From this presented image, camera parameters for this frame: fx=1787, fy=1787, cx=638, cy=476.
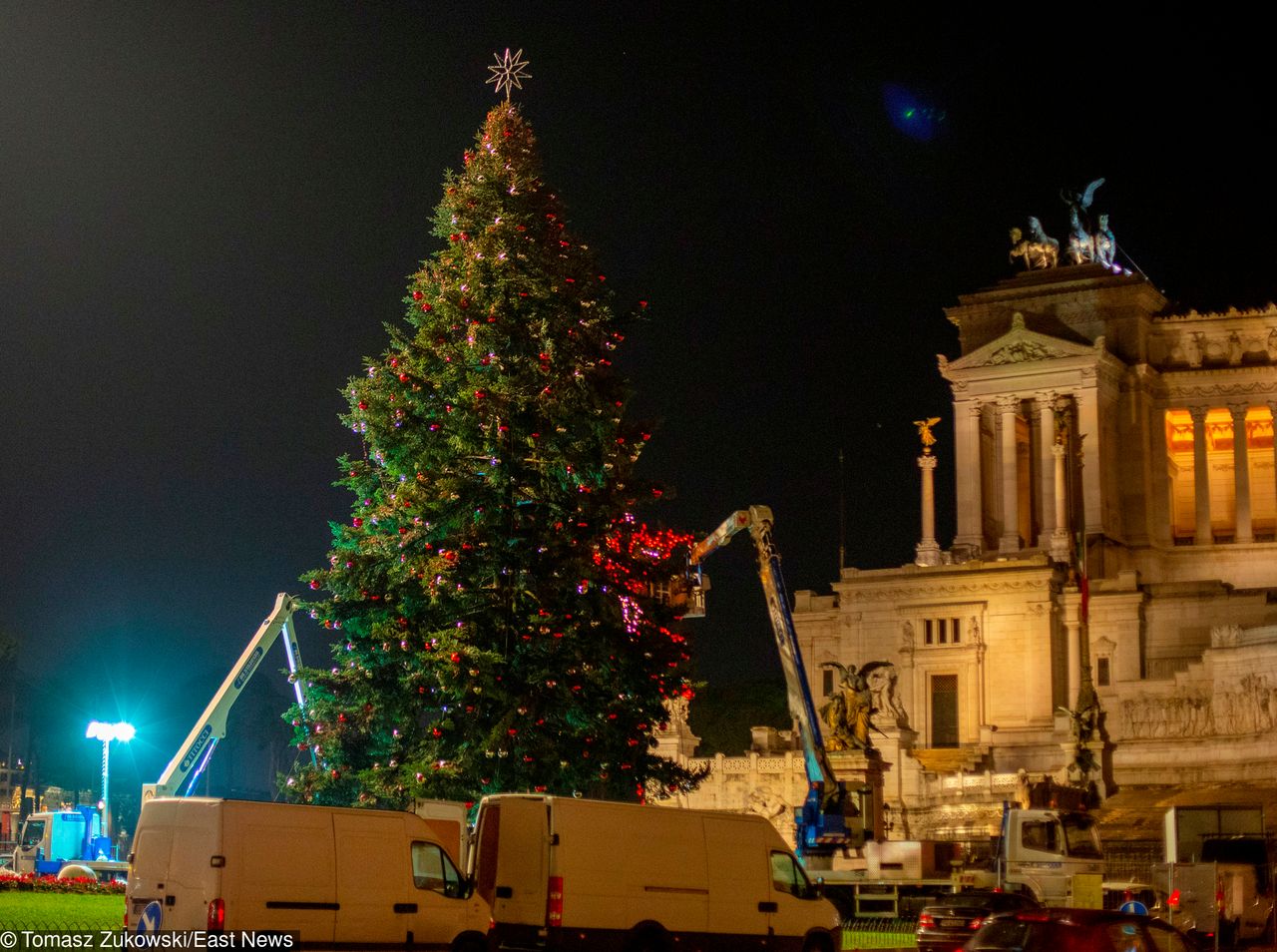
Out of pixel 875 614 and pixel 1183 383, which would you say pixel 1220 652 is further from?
pixel 1183 383

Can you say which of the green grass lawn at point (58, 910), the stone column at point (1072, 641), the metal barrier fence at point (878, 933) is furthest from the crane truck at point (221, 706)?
the stone column at point (1072, 641)

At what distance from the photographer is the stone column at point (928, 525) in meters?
71.3

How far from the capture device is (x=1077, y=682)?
64.9 meters

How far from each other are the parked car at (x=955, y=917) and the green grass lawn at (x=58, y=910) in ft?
39.3

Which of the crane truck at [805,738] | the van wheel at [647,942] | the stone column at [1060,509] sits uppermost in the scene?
the stone column at [1060,509]

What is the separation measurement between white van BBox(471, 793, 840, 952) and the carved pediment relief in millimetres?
53883

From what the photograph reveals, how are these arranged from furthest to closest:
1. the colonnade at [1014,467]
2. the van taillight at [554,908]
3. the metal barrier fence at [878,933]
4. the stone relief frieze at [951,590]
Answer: the colonnade at [1014,467]
the stone relief frieze at [951,590]
the metal barrier fence at [878,933]
the van taillight at [554,908]

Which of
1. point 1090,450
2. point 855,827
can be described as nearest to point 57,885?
point 855,827

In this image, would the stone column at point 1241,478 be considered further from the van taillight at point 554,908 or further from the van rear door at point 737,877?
the van taillight at point 554,908

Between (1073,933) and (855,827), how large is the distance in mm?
24306

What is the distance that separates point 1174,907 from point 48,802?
74.3 meters

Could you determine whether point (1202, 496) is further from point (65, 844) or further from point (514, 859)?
point (514, 859)

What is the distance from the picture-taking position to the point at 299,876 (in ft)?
67.7

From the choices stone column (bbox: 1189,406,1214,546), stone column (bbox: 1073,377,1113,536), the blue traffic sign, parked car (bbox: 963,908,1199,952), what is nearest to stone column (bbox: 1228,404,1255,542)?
stone column (bbox: 1189,406,1214,546)
